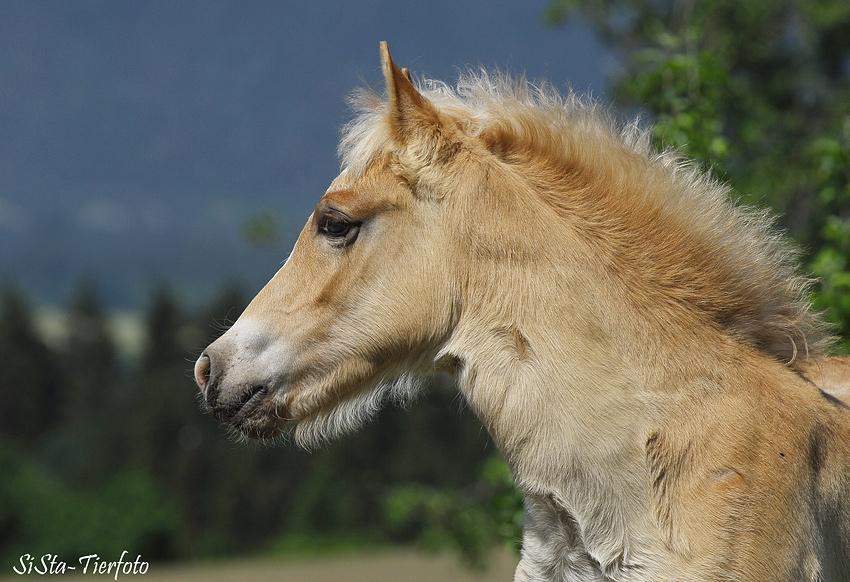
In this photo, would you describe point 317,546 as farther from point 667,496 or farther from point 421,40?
point 421,40

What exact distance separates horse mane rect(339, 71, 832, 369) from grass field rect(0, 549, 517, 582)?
9.38 meters

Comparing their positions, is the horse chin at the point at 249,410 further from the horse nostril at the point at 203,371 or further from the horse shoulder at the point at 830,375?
the horse shoulder at the point at 830,375

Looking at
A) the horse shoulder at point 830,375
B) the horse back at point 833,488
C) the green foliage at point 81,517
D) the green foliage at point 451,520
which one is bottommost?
the green foliage at point 81,517

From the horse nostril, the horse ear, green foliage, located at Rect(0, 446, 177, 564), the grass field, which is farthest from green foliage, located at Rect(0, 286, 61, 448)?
the horse ear

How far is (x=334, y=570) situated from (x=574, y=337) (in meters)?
11.3

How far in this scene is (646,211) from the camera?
2.59 m

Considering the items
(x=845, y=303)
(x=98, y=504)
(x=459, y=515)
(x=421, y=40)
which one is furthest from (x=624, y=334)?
(x=421, y=40)

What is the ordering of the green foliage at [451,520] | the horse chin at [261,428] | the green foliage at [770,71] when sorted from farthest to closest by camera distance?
the green foliage at [770,71]
the green foliage at [451,520]
the horse chin at [261,428]

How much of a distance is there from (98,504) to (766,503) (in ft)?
37.6

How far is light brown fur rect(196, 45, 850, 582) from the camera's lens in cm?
225

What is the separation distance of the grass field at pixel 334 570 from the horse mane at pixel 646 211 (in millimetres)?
9381

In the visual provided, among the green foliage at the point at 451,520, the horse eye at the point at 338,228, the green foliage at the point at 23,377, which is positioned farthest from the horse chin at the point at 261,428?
the green foliage at the point at 23,377

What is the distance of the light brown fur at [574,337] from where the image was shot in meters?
2.25

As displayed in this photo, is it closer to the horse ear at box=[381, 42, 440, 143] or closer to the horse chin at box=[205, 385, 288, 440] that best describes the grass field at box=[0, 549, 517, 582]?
the horse chin at box=[205, 385, 288, 440]
